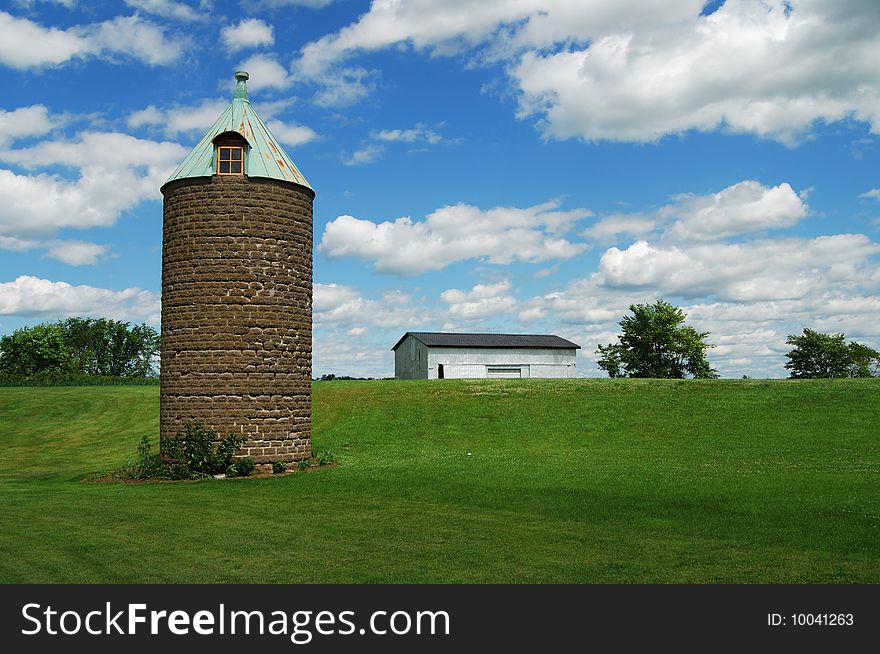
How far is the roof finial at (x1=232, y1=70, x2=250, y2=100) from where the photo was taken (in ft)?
86.9

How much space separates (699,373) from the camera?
7956cm

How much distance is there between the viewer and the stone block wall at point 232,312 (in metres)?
23.5

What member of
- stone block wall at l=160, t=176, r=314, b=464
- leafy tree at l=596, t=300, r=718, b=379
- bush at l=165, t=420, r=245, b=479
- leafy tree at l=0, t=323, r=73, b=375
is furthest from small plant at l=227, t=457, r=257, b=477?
leafy tree at l=0, t=323, r=73, b=375

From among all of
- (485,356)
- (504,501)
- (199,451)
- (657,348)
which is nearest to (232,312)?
(199,451)

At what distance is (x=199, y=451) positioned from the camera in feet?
75.5

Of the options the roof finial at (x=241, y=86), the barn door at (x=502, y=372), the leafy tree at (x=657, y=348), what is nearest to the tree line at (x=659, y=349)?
the leafy tree at (x=657, y=348)

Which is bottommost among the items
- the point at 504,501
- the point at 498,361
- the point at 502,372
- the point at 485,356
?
the point at 504,501

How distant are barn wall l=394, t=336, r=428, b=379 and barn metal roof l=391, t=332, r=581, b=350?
0.62 metres

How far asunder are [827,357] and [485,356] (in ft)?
161

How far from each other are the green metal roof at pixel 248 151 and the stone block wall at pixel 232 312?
0.39 m

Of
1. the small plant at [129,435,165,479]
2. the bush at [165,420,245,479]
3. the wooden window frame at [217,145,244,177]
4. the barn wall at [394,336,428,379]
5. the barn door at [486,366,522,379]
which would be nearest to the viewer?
the bush at [165,420,245,479]

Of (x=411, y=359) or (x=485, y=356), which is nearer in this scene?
(x=485, y=356)

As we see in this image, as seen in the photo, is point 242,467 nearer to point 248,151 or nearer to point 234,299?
point 234,299

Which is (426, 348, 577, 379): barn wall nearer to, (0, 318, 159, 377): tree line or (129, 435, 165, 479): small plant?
(129, 435, 165, 479): small plant
